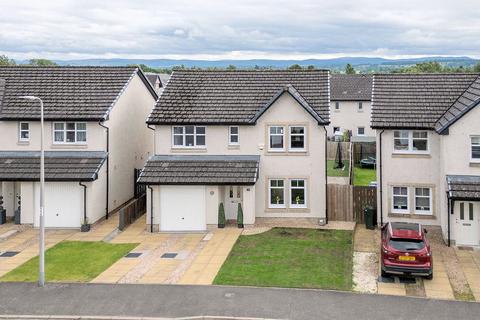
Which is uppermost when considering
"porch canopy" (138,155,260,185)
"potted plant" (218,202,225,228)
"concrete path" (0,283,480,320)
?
"porch canopy" (138,155,260,185)

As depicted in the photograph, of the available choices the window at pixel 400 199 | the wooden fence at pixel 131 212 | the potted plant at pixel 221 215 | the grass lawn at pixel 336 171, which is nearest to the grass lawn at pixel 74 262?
the wooden fence at pixel 131 212

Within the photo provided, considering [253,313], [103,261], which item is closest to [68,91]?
[103,261]

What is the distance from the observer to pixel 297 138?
2964 cm

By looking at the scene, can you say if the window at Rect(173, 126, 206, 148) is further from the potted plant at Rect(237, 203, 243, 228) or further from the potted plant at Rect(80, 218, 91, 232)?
the potted plant at Rect(80, 218, 91, 232)

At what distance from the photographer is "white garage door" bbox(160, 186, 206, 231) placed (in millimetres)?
28438

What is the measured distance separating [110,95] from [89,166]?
4755 mm

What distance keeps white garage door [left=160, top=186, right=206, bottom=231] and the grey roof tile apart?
3.88 m

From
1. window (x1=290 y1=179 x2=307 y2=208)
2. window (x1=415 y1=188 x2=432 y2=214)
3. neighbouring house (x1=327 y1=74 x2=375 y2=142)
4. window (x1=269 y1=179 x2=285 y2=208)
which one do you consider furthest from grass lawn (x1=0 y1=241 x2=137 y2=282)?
neighbouring house (x1=327 y1=74 x2=375 y2=142)

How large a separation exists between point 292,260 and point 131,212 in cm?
1158

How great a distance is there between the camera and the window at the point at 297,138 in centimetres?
2959

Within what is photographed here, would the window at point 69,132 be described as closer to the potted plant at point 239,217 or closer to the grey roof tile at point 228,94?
the grey roof tile at point 228,94

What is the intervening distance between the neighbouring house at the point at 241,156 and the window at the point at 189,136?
0.06m

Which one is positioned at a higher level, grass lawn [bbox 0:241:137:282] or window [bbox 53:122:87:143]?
window [bbox 53:122:87:143]


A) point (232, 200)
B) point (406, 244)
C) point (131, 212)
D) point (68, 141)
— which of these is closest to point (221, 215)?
point (232, 200)
